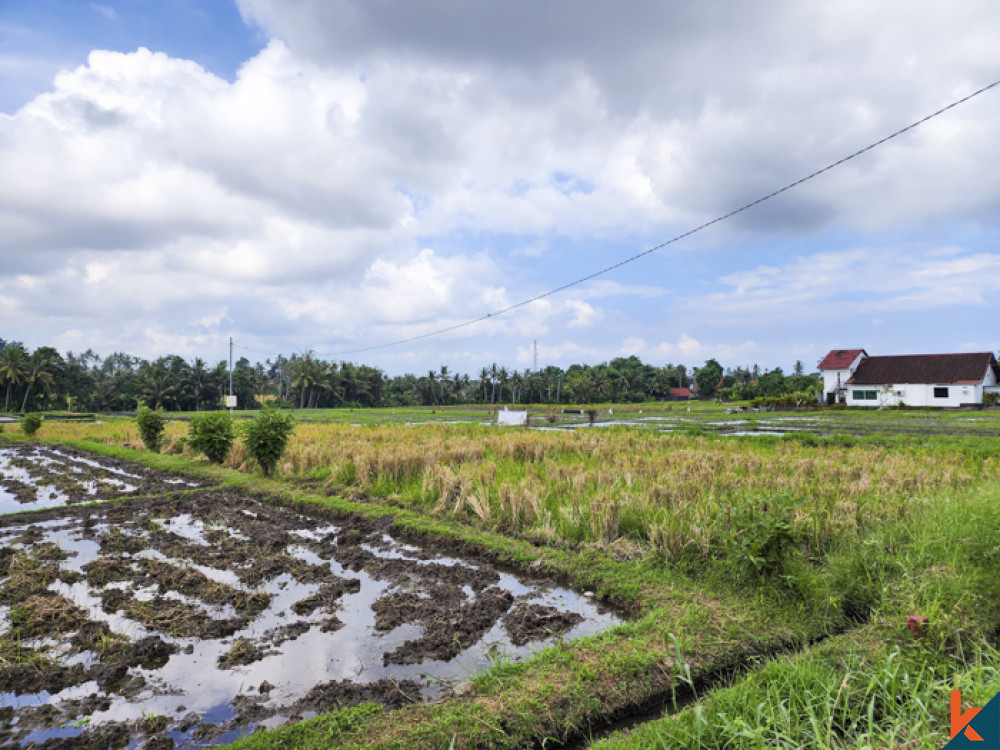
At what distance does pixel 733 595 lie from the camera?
493cm

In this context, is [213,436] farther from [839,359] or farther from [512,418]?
[839,359]

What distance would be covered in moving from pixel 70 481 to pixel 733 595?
48.1ft

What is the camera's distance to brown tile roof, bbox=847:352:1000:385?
3703 cm

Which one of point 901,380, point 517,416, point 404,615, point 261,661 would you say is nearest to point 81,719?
point 261,661

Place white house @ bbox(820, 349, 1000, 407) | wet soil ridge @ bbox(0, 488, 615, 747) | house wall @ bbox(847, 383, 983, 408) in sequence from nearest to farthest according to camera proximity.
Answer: wet soil ridge @ bbox(0, 488, 615, 747), house wall @ bbox(847, 383, 983, 408), white house @ bbox(820, 349, 1000, 407)

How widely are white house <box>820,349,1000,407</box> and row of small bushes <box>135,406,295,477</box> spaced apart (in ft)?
134

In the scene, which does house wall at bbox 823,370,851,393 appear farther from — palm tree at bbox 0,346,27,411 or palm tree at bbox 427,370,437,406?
palm tree at bbox 0,346,27,411

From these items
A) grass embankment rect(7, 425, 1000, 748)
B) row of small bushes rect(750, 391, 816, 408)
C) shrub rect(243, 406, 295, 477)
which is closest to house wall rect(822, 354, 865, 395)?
row of small bushes rect(750, 391, 816, 408)

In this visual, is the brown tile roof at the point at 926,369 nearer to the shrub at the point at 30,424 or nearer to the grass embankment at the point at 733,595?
the grass embankment at the point at 733,595

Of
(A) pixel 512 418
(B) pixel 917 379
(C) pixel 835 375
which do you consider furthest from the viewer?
(C) pixel 835 375

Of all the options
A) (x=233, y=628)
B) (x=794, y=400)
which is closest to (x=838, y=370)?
(x=794, y=400)

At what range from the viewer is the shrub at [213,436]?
46.0ft

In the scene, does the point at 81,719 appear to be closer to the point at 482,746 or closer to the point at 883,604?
the point at 482,746

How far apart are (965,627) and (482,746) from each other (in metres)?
3.58
